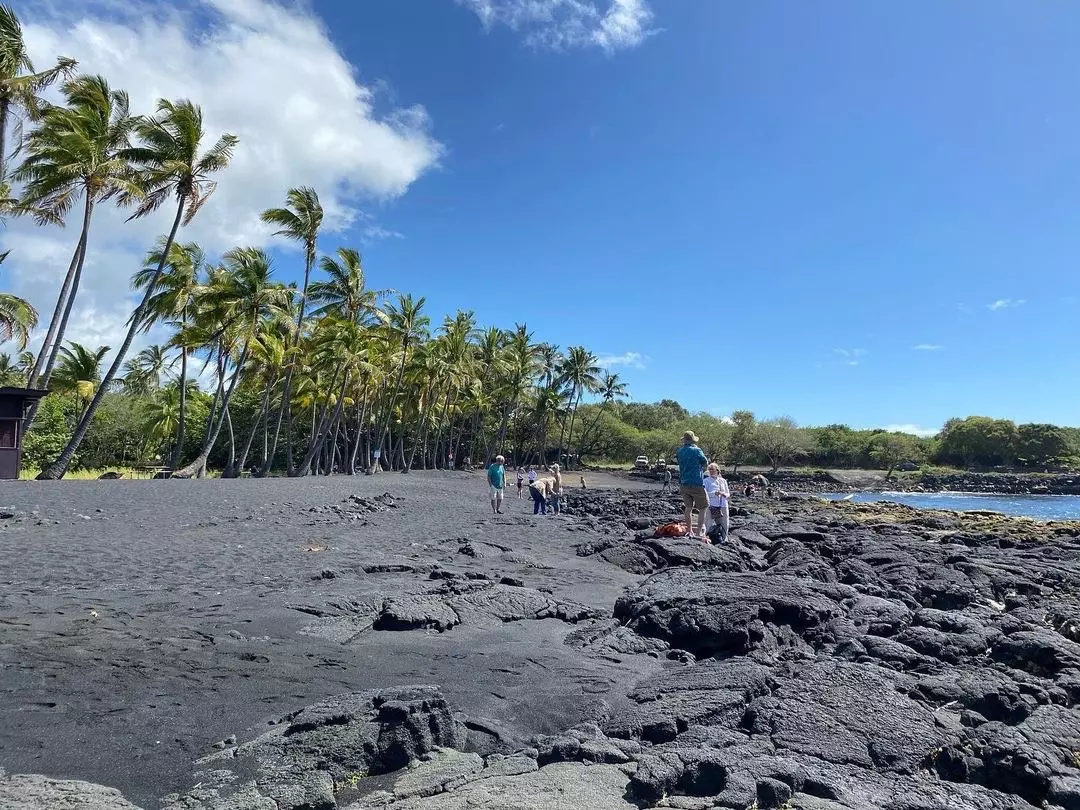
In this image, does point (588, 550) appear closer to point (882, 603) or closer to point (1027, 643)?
point (882, 603)

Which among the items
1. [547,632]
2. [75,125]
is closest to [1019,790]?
[547,632]

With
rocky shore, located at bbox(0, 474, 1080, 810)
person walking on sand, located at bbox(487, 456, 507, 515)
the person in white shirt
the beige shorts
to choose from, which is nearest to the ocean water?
person walking on sand, located at bbox(487, 456, 507, 515)

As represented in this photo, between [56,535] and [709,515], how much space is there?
447 inches

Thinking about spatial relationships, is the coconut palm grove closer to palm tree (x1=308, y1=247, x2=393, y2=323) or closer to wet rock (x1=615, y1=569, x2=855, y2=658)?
palm tree (x1=308, y1=247, x2=393, y2=323)

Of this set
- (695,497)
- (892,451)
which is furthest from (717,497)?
(892,451)

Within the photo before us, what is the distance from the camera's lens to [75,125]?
19.6 m

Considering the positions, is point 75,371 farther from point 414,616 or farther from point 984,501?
point 984,501

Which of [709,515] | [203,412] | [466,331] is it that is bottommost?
[709,515]

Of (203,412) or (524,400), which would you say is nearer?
(203,412)

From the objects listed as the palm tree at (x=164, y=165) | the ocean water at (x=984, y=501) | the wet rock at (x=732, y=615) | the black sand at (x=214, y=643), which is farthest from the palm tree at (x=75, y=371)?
the ocean water at (x=984, y=501)

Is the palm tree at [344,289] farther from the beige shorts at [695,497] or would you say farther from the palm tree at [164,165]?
the beige shorts at [695,497]

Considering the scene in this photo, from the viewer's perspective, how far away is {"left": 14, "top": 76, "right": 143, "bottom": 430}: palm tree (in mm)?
19250

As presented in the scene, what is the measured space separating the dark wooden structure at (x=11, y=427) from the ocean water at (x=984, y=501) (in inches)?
1696

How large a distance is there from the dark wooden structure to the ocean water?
43.1 meters
